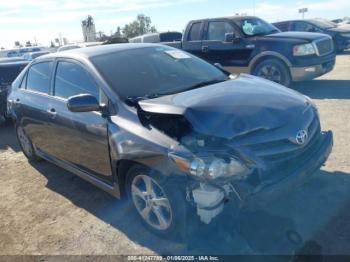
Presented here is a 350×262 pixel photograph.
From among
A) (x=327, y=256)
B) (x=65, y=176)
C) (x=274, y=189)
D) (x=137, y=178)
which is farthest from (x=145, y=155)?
(x=65, y=176)

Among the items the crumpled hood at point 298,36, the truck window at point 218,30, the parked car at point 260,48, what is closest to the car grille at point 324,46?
the parked car at point 260,48

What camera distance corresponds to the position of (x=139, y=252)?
3342mm

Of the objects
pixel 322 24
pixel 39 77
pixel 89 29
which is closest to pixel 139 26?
pixel 89 29

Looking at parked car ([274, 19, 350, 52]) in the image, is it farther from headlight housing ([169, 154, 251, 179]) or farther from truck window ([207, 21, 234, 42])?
headlight housing ([169, 154, 251, 179])

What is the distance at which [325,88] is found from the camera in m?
9.10

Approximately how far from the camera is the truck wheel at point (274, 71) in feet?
28.1

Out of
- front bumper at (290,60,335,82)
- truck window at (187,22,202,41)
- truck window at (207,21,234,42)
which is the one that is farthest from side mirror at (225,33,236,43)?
front bumper at (290,60,335,82)

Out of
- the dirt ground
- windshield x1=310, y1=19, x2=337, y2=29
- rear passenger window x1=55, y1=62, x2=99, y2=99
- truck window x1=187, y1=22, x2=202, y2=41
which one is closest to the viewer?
the dirt ground

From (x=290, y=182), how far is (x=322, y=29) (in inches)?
570

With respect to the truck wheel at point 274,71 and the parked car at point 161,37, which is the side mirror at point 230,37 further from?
the parked car at point 161,37

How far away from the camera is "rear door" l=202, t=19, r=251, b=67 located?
9.18 meters

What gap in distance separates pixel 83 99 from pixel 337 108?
17.5 feet

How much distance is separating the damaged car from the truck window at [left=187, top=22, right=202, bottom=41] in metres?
5.43

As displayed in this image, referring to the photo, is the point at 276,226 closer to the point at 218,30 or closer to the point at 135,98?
the point at 135,98
